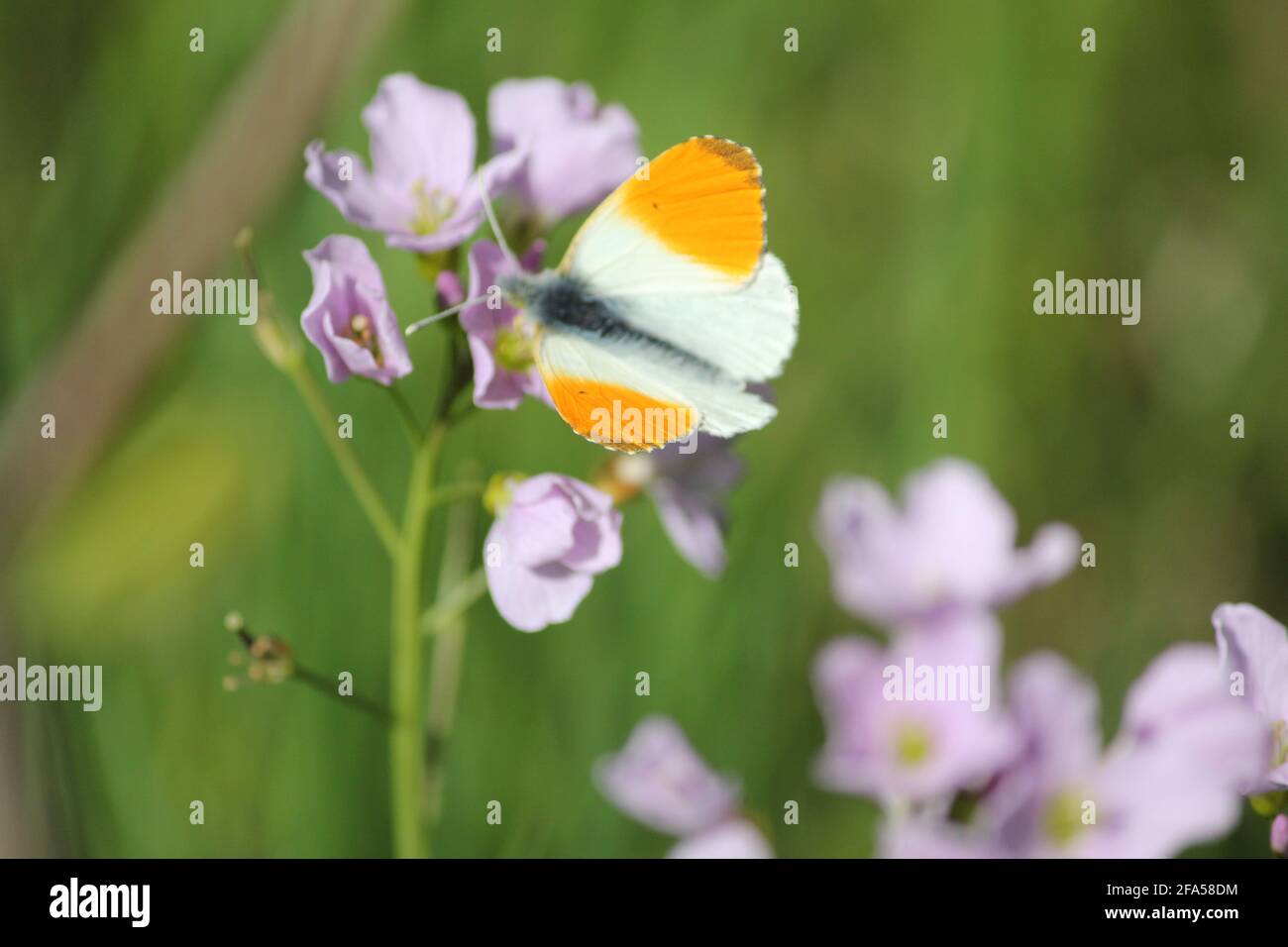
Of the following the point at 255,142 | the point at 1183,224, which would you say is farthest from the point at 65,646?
the point at 1183,224

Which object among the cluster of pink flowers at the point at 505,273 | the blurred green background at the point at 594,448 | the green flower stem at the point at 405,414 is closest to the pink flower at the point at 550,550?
the cluster of pink flowers at the point at 505,273

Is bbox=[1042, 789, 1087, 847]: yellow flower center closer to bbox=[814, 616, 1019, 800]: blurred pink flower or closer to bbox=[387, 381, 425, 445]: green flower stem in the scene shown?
bbox=[814, 616, 1019, 800]: blurred pink flower

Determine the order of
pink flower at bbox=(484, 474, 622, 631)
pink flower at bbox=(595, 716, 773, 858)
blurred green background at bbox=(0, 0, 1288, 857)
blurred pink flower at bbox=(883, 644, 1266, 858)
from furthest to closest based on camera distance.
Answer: blurred green background at bbox=(0, 0, 1288, 857)
pink flower at bbox=(595, 716, 773, 858)
pink flower at bbox=(484, 474, 622, 631)
blurred pink flower at bbox=(883, 644, 1266, 858)

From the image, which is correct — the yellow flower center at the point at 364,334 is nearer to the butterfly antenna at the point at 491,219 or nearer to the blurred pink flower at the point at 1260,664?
the butterfly antenna at the point at 491,219

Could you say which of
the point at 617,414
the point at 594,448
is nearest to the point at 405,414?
the point at 617,414

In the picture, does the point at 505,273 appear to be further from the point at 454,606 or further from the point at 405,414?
the point at 454,606

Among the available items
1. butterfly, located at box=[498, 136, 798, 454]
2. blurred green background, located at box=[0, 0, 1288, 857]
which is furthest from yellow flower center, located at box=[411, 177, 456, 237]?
blurred green background, located at box=[0, 0, 1288, 857]
